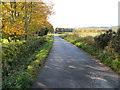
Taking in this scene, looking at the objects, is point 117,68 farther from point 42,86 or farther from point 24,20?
point 24,20

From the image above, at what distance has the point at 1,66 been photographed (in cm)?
468

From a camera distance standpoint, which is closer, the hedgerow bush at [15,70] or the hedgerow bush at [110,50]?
the hedgerow bush at [15,70]

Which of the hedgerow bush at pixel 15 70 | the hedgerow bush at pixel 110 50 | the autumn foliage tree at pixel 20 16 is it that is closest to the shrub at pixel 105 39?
the hedgerow bush at pixel 110 50

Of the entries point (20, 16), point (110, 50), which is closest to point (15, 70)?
point (110, 50)

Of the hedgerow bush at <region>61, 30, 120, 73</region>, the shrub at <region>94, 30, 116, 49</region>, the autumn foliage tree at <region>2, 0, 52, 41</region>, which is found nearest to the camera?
the hedgerow bush at <region>61, 30, 120, 73</region>

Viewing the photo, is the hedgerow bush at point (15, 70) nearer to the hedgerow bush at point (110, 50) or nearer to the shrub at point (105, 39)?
the hedgerow bush at point (110, 50)

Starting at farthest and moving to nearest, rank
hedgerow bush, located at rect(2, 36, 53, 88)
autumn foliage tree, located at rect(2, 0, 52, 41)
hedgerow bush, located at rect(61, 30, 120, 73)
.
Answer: autumn foliage tree, located at rect(2, 0, 52, 41), hedgerow bush, located at rect(61, 30, 120, 73), hedgerow bush, located at rect(2, 36, 53, 88)

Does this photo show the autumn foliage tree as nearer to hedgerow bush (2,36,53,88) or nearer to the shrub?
hedgerow bush (2,36,53,88)

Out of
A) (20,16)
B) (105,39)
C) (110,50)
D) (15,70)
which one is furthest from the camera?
(20,16)

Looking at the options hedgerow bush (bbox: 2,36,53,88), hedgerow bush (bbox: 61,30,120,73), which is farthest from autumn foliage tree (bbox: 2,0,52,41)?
hedgerow bush (bbox: 61,30,120,73)

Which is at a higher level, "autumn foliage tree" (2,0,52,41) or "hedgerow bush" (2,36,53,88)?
"autumn foliage tree" (2,0,52,41)

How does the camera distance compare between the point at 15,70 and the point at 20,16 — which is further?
the point at 20,16

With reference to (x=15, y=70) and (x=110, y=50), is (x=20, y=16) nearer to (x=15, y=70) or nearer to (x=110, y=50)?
(x=15, y=70)

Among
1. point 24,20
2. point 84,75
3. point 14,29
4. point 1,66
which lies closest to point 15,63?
point 1,66
